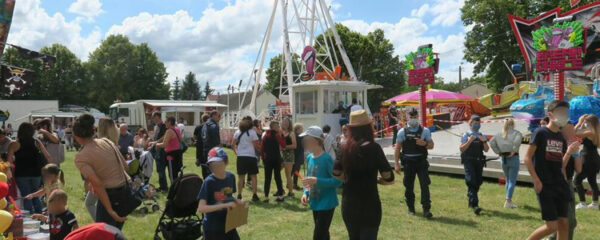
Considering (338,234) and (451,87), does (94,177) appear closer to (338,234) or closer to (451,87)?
(338,234)

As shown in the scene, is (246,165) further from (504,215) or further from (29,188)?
(504,215)

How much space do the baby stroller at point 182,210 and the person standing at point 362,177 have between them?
7.09 ft

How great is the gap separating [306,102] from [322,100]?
90 cm

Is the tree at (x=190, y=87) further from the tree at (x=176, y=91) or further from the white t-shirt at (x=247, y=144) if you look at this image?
the white t-shirt at (x=247, y=144)

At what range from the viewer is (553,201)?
4691mm

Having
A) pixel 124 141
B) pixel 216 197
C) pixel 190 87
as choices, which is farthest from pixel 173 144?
pixel 190 87

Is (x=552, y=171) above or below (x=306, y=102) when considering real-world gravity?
below

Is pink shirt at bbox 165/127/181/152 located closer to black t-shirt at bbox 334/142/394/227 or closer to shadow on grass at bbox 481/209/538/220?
shadow on grass at bbox 481/209/538/220

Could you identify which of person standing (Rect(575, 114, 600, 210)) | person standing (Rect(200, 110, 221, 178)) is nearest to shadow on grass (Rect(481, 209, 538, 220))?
person standing (Rect(575, 114, 600, 210))

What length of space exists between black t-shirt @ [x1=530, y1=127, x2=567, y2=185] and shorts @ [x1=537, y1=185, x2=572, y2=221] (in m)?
0.07

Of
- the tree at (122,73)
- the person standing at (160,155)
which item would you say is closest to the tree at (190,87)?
the tree at (122,73)

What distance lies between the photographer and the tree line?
55.0 metres

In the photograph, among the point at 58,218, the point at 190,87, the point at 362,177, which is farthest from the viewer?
the point at 190,87

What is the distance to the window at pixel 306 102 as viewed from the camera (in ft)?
63.0
